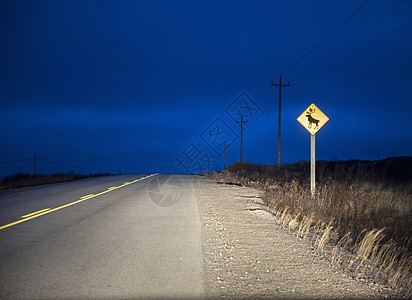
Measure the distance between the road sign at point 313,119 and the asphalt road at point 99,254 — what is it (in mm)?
5199

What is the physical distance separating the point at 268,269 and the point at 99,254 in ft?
A: 9.72

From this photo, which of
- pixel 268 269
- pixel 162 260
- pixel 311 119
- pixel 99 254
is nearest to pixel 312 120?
pixel 311 119

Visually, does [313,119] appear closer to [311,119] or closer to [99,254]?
[311,119]

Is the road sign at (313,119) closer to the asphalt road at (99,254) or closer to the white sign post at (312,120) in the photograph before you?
the white sign post at (312,120)

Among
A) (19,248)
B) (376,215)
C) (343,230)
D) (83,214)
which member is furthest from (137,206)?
(376,215)

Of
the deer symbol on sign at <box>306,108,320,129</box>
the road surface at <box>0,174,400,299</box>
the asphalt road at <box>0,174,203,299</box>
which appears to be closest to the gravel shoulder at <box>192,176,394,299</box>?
the road surface at <box>0,174,400,299</box>

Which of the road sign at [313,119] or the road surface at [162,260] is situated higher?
the road sign at [313,119]

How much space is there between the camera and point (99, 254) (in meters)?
5.47

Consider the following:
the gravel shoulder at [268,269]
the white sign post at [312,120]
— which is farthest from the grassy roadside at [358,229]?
the white sign post at [312,120]

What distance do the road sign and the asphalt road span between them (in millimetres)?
5199

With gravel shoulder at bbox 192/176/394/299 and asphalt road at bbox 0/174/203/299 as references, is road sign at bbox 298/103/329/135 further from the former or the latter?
asphalt road at bbox 0/174/203/299

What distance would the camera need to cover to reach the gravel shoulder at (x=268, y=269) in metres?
3.97

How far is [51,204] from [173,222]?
224 inches

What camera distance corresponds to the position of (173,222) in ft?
27.4
